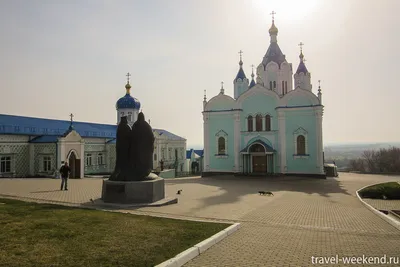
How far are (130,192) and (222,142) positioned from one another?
64.0 ft

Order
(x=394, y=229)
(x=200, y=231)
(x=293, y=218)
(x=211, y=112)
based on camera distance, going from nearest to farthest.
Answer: (x=200, y=231) < (x=394, y=229) < (x=293, y=218) < (x=211, y=112)

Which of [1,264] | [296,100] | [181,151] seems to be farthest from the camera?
[181,151]

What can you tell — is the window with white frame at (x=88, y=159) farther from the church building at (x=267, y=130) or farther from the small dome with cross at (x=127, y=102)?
the church building at (x=267, y=130)

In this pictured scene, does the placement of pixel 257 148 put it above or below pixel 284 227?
above

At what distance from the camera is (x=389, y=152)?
66125 mm

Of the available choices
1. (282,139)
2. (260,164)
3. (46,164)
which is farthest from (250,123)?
(46,164)

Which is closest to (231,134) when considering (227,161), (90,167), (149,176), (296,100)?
(227,161)

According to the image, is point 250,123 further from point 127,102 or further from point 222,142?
point 127,102

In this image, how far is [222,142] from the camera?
103ft

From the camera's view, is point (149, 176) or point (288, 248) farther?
point (149, 176)

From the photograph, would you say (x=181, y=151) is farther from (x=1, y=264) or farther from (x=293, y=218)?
(x=1, y=264)

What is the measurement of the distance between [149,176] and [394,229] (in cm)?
897

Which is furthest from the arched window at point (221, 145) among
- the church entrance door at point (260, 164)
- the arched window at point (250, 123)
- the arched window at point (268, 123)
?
the arched window at point (268, 123)
